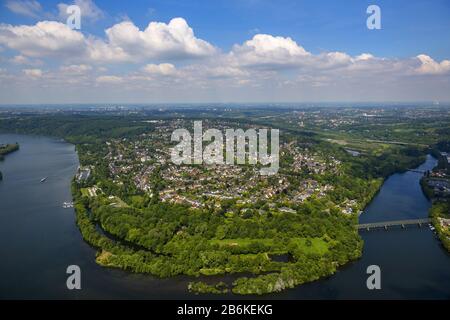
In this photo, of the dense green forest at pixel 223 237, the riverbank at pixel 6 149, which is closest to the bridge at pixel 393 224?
the dense green forest at pixel 223 237

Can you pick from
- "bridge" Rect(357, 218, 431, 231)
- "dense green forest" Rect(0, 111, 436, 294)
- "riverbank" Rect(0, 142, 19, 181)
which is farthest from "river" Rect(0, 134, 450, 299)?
"riverbank" Rect(0, 142, 19, 181)

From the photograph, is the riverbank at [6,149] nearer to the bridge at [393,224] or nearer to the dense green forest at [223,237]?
the dense green forest at [223,237]

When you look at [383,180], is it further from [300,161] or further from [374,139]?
[374,139]

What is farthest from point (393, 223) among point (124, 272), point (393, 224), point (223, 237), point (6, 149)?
point (6, 149)

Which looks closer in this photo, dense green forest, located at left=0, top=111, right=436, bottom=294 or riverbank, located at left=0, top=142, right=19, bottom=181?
dense green forest, located at left=0, top=111, right=436, bottom=294

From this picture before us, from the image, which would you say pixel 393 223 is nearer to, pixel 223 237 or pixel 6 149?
pixel 223 237

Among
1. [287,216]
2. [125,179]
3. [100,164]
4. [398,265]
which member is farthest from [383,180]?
[100,164]

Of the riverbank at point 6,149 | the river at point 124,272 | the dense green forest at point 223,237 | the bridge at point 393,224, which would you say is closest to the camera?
the river at point 124,272

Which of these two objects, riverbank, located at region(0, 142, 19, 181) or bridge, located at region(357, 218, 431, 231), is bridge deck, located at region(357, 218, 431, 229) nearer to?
bridge, located at region(357, 218, 431, 231)
